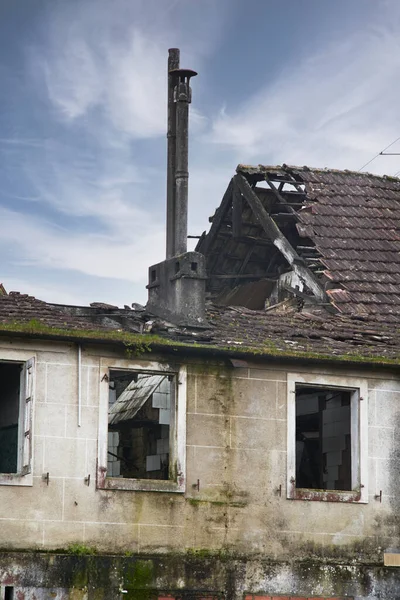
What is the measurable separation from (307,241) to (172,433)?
6.85 m

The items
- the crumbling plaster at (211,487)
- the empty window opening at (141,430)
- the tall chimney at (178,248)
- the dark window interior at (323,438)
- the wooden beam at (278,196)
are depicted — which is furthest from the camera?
the wooden beam at (278,196)

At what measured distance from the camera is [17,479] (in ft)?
55.6

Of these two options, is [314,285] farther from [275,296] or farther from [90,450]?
[90,450]

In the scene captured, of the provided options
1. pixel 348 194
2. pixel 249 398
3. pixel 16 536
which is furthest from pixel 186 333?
pixel 348 194

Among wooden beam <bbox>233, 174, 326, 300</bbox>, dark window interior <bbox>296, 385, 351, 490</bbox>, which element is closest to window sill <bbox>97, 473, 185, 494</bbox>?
dark window interior <bbox>296, 385, 351, 490</bbox>

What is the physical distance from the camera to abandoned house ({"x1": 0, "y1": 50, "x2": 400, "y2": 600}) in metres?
17.2

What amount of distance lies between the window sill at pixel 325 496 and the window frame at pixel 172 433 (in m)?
1.73

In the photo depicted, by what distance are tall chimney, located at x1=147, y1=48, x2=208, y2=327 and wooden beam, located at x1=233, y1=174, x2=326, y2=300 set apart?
3053 millimetres

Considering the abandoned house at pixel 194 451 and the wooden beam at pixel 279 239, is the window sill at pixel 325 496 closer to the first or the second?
the abandoned house at pixel 194 451

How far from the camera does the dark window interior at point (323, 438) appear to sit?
21.1m

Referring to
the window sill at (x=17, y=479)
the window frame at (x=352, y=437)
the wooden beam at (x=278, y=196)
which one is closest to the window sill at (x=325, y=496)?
the window frame at (x=352, y=437)

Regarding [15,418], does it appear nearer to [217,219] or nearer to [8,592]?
[8,592]

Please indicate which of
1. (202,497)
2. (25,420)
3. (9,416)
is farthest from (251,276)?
(25,420)

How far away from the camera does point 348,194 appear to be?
25.4 m
